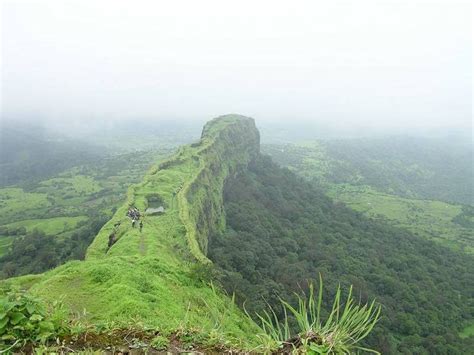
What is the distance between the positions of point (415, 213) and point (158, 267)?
13529 centimetres

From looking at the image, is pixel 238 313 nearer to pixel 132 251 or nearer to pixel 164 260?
pixel 164 260

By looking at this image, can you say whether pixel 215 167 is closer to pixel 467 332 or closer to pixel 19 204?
pixel 467 332

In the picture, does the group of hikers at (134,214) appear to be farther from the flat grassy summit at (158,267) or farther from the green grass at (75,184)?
the green grass at (75,184)

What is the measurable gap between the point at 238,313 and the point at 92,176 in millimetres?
182988

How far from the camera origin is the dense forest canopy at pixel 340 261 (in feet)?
145

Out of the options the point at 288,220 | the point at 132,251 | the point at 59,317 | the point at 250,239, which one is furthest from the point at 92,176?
the point at 59,317

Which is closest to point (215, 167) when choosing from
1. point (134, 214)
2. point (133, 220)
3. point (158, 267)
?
point (134, 214)

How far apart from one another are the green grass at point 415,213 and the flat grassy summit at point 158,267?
277 ft

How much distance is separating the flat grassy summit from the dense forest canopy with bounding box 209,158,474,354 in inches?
212

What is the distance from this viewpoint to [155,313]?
1370cm

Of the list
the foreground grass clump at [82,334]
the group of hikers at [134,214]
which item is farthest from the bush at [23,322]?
the group of hikers at [134,214]

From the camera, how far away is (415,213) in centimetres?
13688

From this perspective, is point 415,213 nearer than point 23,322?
No

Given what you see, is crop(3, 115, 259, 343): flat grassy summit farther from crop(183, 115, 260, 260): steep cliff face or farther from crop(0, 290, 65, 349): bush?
crop(0, 290, 65, 349): bush
